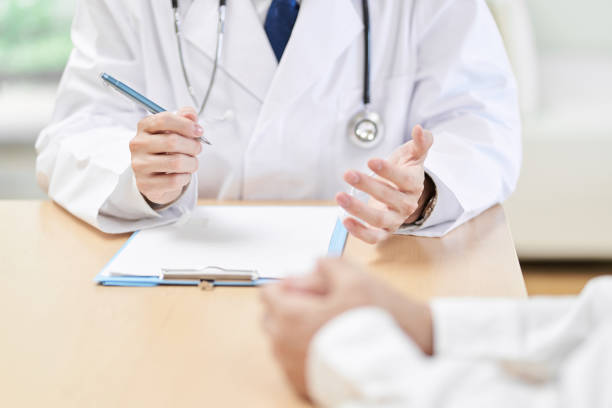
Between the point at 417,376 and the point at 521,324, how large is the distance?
14 cm

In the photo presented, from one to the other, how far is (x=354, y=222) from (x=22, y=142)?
2191 millimetres

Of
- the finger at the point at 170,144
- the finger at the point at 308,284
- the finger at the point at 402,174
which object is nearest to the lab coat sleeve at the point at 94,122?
the finger at the point at 170,144

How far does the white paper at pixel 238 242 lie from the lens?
2.82 ft

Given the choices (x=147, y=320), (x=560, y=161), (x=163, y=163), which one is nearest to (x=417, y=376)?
(x=147, y=320)

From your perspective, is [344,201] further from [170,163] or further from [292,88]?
[292,88]

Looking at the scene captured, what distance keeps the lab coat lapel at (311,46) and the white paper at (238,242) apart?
195 millimetres

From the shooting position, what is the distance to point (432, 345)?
1.94ft

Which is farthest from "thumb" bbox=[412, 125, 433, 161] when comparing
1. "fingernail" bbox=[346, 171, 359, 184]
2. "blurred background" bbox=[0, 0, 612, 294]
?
"blurred background" bbox=[0, 0, 612, 294]

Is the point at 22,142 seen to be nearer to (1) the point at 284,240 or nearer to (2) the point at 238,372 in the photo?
(1) the point at 284,240

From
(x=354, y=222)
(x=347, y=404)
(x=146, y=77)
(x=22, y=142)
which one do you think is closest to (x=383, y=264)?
(x=354, y=222)

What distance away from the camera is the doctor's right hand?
0.95m

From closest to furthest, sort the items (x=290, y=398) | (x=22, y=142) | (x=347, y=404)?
(x=347, y=404), (x=290, y=398), (x=22, y=142)

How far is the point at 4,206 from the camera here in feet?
3.84

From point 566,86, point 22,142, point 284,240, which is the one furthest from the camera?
point 22,142
